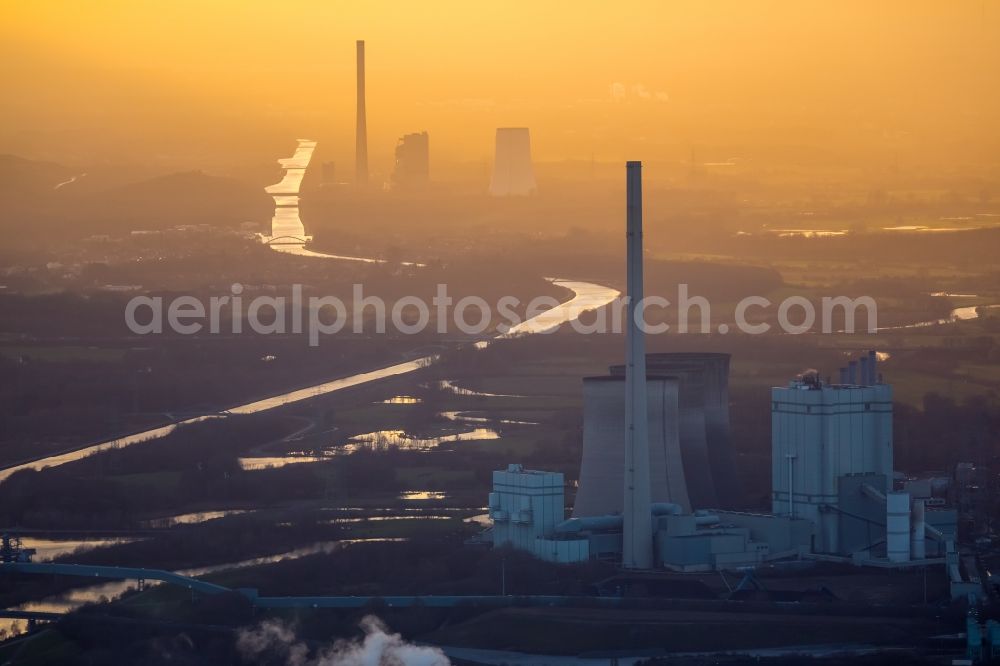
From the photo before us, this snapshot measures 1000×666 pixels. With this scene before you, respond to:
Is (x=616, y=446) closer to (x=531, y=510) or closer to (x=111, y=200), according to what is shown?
(x=531, y=510)

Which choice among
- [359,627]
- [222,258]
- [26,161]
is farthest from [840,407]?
[222,258]

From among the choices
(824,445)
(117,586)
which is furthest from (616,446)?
(117,586)

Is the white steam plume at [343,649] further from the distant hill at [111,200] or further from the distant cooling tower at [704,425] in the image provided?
the distant hill at [111,200]

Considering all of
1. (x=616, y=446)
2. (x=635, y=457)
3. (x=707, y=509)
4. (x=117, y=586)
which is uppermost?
(x=616, y=446)

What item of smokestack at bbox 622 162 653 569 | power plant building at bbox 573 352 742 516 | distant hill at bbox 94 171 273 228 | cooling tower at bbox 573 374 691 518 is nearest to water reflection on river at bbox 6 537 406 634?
cooling tower at bbox 573 374 691 518

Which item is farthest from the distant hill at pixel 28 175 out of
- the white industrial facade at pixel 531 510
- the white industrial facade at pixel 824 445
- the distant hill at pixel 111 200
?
the white industrial facade at pixel 824 445

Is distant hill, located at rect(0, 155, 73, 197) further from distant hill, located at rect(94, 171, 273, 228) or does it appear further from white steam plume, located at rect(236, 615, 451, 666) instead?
white steam plume, located at rect(236, 615, 451, 666)
